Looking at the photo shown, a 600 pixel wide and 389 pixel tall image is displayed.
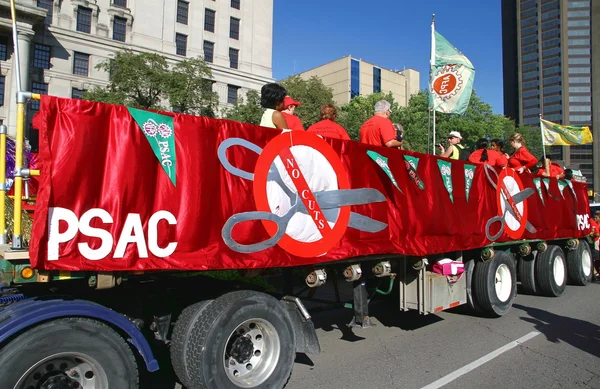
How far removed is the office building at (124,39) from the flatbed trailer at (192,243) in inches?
1229

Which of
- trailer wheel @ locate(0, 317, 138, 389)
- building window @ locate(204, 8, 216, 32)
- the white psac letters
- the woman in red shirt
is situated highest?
building window @ locate(204, 8, 216, 32)

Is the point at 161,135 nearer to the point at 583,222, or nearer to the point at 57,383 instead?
the point at 57,383

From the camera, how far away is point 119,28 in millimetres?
43156

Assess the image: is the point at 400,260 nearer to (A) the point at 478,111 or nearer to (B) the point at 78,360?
(B) the point at 78,360

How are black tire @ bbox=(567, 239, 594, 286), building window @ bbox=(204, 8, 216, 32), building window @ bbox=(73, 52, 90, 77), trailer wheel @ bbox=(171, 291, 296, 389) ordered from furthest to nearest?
building window @ bbox=(204, 8, 216, 32), building window @ bbox=(73, 52, 90, 77), black tire @ bbox=(567, 239, 594, 286), trailer wheel @ bbox=(171, 291, 296, 389)

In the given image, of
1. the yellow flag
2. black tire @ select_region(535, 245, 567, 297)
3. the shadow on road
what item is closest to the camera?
the shadow on road

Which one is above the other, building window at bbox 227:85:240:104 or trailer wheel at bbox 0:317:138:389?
building window at bbox 227:85:240:104

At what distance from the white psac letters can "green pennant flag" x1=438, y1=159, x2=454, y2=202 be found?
13.8 feet

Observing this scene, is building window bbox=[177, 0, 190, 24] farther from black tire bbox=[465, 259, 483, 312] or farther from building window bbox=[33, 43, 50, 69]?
black tire bbox=[465, 259, 483, 312]

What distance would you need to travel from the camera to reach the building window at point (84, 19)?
4050cm

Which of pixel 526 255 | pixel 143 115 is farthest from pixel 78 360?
pixel 526 255

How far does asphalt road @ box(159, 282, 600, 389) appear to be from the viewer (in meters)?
4.66

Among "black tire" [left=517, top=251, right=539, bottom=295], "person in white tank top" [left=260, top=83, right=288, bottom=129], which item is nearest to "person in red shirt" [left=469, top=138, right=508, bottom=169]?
"black tire" [left=517, top=251, right=539, bottom=295]

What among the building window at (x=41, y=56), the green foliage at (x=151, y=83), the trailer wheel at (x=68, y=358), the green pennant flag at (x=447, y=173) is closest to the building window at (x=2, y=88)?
the building window at (x=41, y=56)
